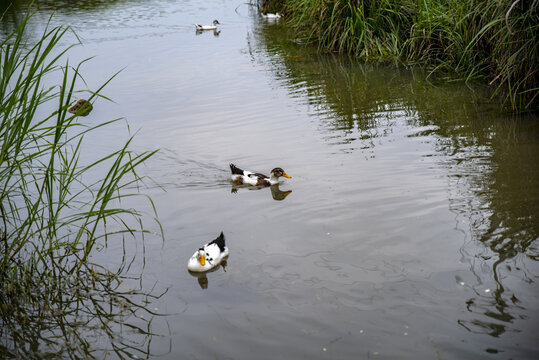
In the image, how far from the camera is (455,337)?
178 inches

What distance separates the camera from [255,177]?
8047 mm

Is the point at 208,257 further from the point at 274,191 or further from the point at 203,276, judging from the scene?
the point at 274,191

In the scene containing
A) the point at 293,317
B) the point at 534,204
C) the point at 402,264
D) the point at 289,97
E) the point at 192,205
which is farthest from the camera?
the point at 289,97

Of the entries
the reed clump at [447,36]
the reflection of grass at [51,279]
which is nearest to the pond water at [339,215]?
the reflection of grass at [51,279]

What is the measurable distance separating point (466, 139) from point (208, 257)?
480 cm

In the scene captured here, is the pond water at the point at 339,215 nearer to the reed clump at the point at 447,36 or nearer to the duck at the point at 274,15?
the reed clump at the point at 447,36

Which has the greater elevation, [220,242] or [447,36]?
[447,36]

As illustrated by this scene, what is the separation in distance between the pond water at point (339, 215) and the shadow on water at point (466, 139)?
0.03 m

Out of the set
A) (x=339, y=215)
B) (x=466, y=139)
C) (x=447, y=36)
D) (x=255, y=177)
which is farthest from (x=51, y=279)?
(x=447, y=36)

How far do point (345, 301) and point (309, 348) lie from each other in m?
0.67

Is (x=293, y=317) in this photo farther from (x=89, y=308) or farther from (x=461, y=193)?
(x=461, y=193)

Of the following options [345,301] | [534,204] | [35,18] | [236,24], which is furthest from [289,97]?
[35,18]

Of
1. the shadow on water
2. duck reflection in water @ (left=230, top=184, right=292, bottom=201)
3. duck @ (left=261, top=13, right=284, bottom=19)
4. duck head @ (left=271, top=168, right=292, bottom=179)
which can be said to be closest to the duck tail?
duck reflection in water @ (left=230, top=184, right=292, bottom=201)

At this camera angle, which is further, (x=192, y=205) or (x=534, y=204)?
(x=192, y=205)
